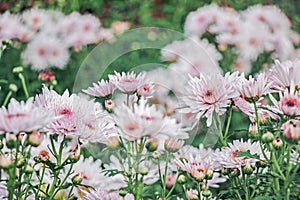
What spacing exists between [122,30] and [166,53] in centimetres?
36

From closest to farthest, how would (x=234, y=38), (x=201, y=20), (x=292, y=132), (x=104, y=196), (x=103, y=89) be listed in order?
(x=292, y=132), (x=104, y=196), (x=103, y=89), (x=234, y=38), (x=201, y=20)

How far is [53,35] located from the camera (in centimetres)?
315

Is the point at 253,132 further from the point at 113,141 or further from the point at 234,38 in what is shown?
the point at 234,38

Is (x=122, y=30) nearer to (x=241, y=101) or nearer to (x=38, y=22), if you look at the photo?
(x=38, y=22)

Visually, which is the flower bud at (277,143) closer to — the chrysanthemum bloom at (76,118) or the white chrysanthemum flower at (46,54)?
the chrysanthemum bloom at (76,118)

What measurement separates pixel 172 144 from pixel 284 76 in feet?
0.87

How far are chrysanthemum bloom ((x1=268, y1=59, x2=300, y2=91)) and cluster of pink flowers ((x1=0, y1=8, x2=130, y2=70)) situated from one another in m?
1.70

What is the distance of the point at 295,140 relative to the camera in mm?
1271

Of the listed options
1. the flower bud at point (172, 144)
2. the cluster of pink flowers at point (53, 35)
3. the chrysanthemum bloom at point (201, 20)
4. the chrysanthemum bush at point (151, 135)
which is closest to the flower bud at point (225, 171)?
the chrysanthemum bush at point (151, 135)

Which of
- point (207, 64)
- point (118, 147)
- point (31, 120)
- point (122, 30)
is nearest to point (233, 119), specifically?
point (207, 64)

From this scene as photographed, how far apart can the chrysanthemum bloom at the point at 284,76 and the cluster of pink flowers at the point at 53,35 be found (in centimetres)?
170

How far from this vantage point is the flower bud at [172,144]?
4.87 feet

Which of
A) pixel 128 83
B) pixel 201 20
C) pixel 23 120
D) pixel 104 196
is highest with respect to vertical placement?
pixel 201 20

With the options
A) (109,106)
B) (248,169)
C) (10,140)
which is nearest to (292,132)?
(248,169)
